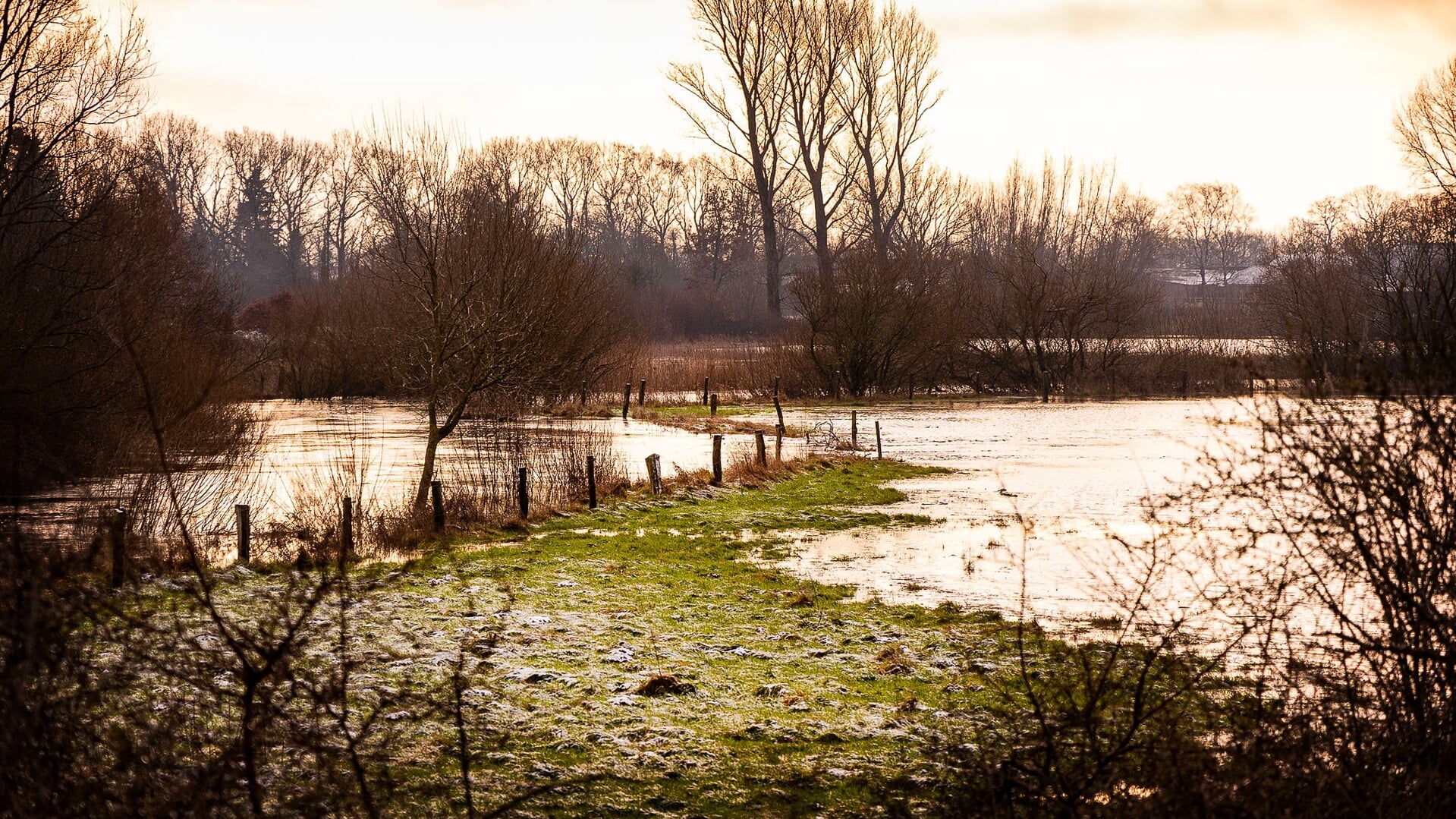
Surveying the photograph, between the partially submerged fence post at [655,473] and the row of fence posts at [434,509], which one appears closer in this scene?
the row of fence posts at [434,509]

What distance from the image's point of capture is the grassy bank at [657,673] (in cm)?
691

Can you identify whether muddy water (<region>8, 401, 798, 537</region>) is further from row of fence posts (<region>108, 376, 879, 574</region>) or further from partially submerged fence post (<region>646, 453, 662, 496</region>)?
partially submerged fence post (<region>646, 453, 662, 496</region>)

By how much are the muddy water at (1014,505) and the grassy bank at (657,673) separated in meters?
0.98

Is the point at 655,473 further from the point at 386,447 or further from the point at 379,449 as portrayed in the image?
the point at 386,447

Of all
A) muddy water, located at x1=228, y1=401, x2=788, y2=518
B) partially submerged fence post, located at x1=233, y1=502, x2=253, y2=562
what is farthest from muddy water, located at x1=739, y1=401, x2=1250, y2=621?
partially submerged fence post, located at x1=233, y1=502, x2=253, y2=562

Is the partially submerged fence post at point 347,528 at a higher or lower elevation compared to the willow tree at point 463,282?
lower

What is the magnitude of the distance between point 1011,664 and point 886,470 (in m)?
15.0

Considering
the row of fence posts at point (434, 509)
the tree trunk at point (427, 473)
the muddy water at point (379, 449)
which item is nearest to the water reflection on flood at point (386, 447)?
the muddy water at point (379, 449)

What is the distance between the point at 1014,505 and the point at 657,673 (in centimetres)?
1120

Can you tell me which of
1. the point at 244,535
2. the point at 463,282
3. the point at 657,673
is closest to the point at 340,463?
the point at 463,282

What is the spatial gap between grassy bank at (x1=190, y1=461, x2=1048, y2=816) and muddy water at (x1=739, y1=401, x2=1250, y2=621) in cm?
98

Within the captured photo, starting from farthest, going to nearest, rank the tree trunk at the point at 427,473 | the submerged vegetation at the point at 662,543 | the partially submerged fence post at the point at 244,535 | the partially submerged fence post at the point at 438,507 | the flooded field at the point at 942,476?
the tree trunk at the point at 427,473, the partially submerged fence post at the point at 438,507, the partially submerged fence post at the point at 244,535, the flooded field at the point at 942,476, the submerged vegetation at the point at 662,543

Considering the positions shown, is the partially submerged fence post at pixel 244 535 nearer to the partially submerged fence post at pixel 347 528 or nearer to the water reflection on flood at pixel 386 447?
the partially submerged fence post at pixel 347 528

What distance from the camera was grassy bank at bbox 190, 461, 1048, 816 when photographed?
6906mm
